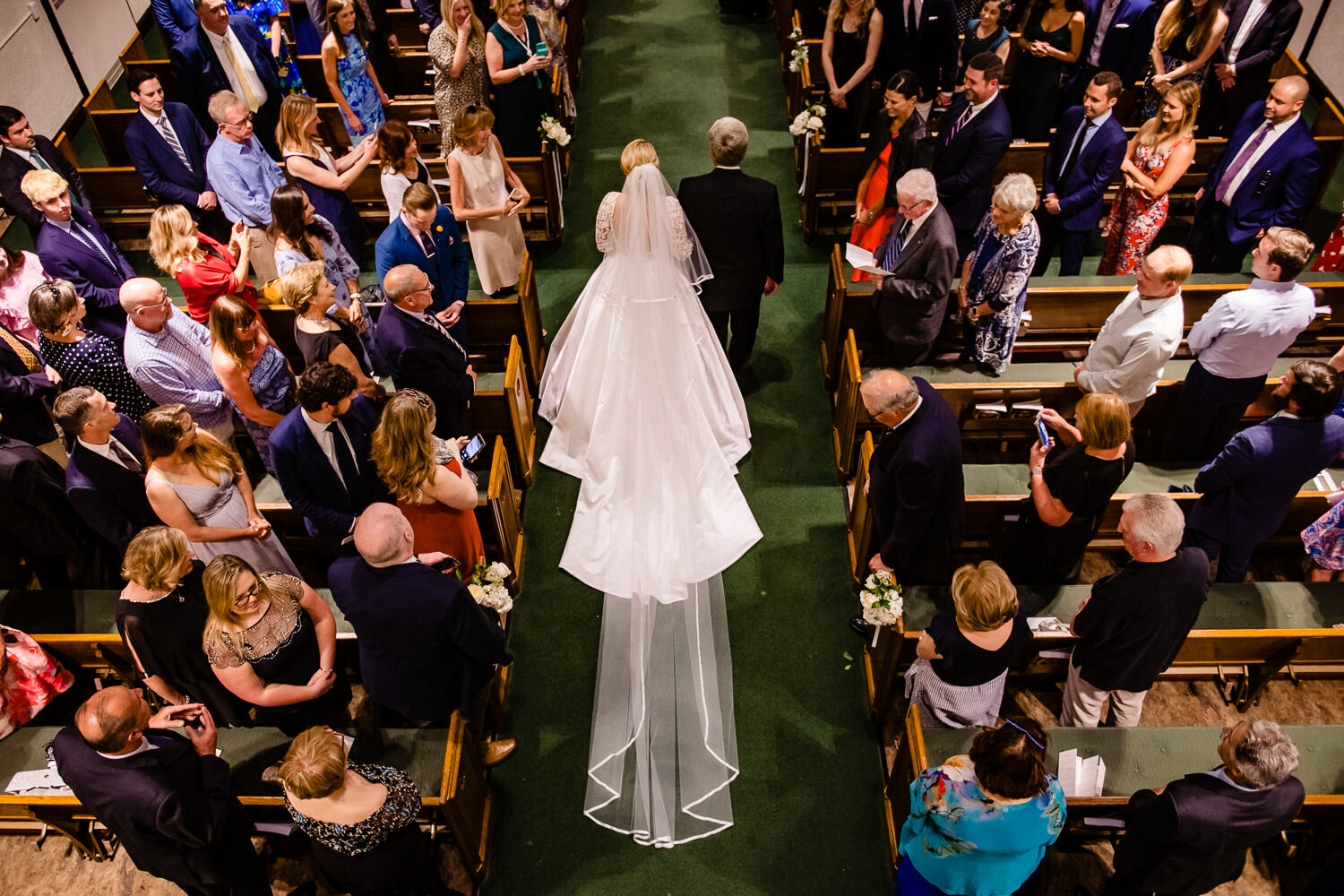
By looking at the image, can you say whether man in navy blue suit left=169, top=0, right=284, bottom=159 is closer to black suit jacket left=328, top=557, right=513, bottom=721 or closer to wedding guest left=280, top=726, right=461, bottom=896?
black suit jacket left=328, top=557, right=513, bottom=721

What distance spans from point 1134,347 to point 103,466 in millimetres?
4843

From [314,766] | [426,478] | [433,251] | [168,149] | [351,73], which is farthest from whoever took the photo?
[351,73]

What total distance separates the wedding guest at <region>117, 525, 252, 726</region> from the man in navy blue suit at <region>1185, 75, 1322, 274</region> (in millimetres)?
6058

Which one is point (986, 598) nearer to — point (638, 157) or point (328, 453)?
point (328, 453)

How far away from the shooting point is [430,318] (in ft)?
15.0

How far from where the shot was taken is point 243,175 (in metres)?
5.68

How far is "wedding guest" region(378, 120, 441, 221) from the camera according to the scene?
502cm

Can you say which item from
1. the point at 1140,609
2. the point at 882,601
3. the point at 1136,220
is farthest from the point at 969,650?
the point at 1136,220

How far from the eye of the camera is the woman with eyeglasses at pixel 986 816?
2893 mm

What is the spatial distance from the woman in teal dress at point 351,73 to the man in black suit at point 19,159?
1818mm

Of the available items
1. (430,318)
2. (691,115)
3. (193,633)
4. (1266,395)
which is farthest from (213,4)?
(1266,395)

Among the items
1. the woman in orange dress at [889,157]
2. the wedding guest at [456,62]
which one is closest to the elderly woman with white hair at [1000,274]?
the woman in orange dress at [889,157]

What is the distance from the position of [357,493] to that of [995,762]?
288 cm

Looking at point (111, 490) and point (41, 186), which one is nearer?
point (111, 490)
